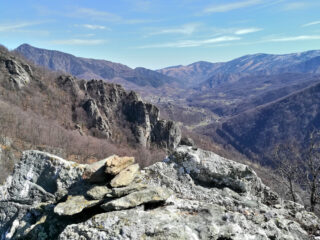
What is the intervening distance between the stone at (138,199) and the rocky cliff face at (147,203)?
0.10 ft

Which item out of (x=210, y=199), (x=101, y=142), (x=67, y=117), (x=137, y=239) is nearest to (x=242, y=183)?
(x=210, y=199)

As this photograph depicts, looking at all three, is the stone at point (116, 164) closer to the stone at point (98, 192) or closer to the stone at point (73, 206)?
the stone at point (98, 192)

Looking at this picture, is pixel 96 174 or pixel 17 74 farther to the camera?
pixel 17 74

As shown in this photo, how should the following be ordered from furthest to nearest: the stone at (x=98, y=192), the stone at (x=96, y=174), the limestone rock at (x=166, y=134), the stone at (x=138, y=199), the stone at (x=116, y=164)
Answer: the limestone rock at (x=166, y=134), the stone at (x=96, y=174), the stone at (x=116, y=164), the stone at (x=98, y=192), the stone at (x=138, y=199)

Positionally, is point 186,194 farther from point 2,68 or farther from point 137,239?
point 2,68

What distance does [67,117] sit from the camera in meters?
158

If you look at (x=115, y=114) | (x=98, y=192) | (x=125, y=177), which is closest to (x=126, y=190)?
(x=125, y=177)

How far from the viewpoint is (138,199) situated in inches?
307

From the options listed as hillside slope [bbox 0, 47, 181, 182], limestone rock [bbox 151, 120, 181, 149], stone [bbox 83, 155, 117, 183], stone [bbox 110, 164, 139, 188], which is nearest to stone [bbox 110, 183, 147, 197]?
stone [bbox 110, 164, 139, 188]

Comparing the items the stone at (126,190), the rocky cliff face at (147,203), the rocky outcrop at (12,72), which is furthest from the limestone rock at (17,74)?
the stone at (126,190)

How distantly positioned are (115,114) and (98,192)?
177545 mm

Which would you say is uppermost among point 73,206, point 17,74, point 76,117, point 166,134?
point 17,74

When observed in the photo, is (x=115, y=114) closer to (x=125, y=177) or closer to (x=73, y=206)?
Result: (x=125, y=177)

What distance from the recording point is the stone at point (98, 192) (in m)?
8.48
